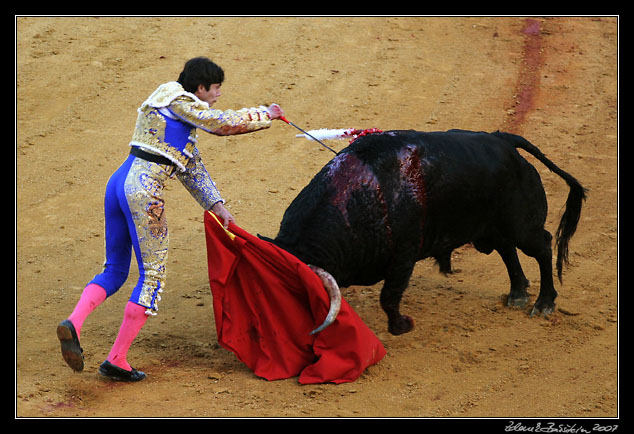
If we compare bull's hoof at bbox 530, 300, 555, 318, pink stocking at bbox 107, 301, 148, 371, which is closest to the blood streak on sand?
bull's hoof at bbox 530, 300, 555, 318

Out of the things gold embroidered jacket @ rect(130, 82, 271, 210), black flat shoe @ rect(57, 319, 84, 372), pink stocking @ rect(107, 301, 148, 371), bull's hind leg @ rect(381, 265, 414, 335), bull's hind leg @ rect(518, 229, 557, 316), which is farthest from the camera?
bull's hind leg @ rect(518, 229, 557, 316)

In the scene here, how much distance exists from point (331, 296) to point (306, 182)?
3.86 meters

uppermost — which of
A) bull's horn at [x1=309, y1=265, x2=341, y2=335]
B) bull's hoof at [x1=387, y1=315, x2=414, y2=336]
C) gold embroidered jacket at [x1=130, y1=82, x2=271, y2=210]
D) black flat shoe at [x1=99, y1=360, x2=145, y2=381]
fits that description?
gold embroidered jacket at [x1=130, y1=82, x2=271, y2=210]

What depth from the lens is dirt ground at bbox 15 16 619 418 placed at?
5.42 metres

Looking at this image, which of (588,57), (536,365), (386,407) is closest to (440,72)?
(588,57)

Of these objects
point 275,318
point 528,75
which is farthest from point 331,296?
point 528,75

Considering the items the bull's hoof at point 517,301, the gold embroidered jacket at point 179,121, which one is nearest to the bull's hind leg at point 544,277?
the bull's hoof at point 517,301

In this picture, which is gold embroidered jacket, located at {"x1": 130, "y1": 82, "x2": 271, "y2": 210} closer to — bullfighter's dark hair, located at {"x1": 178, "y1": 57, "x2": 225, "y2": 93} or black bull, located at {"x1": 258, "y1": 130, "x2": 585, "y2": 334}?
bullfighter's dark hair, located at {"x1": 178, "y1": 57, "x2": 225, "y2": 93}

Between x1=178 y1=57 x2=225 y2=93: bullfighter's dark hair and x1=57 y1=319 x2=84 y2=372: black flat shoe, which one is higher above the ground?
x1=178 y1=57 x2=225 y2=93: bullfighter's dark hair

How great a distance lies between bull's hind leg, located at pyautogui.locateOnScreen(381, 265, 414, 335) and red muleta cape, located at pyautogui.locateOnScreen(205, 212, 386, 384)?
264mm

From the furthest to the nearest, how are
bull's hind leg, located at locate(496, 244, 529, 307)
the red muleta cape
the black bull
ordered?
bull's hind leg, located at locate(496, 244, 529, 307)
the black bull
the red muleta cape

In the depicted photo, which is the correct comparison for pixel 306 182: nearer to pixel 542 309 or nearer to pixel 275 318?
pixel 542 309

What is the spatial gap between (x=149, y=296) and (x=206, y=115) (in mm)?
1133

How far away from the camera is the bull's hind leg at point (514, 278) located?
6.75 m
